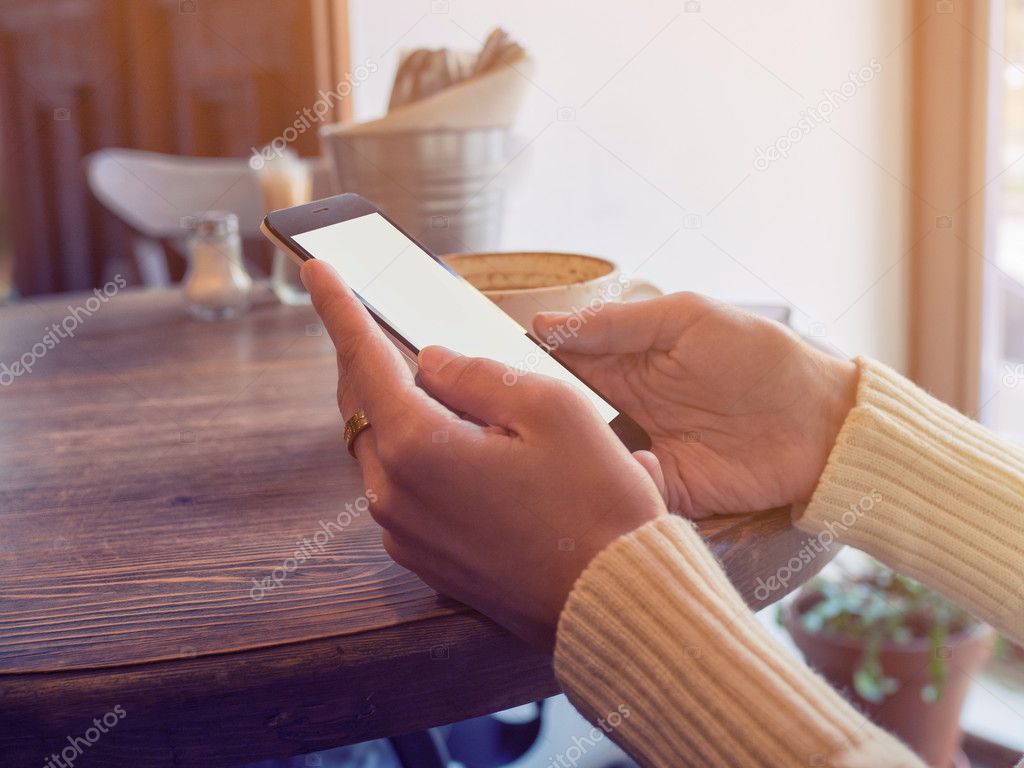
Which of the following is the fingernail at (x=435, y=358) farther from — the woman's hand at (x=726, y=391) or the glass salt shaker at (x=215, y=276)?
the glass salt shaker at (x=215, y=276)

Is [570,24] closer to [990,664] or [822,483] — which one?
[990,664]

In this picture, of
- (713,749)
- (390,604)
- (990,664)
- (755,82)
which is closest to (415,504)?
(390,604)

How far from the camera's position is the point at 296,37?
220cm

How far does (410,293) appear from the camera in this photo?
559mm

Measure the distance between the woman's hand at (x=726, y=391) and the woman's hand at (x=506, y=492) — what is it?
0.12 m

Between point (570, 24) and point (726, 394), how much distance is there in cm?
155

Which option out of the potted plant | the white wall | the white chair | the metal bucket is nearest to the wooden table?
the metal bucket

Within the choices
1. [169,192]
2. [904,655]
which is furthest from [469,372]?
[169,192]

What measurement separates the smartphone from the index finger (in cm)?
5

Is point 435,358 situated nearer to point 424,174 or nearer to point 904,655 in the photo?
point 424,174

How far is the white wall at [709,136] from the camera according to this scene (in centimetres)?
194

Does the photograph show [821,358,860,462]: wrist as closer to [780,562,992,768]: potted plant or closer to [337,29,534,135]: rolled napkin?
[337,29,534,135]: rolled napkin

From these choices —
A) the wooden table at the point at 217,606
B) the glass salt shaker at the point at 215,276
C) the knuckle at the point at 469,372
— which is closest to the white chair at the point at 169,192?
the glass salt shaker at the point at 215,276

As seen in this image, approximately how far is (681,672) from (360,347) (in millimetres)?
206
